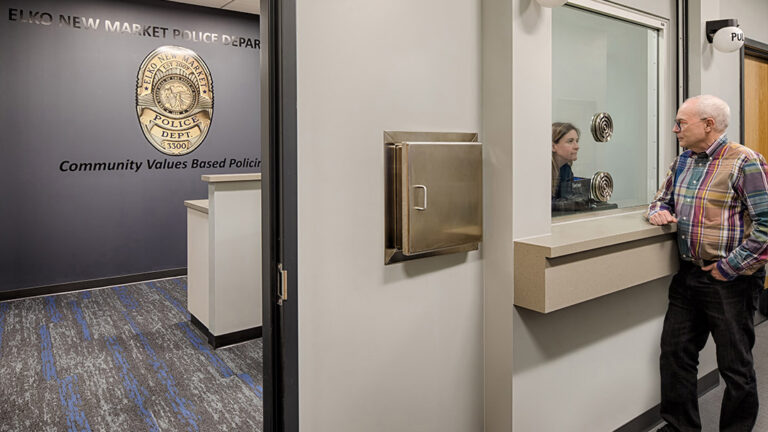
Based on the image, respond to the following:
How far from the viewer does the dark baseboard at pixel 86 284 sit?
149 inches

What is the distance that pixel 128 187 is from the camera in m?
4.21

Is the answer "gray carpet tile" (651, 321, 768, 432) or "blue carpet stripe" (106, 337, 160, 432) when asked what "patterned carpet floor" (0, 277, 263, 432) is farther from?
"gray carpet tile" (651, 321, 768, 432)

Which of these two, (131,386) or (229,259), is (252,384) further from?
(229,259)

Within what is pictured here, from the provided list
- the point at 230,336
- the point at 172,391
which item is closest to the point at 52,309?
the point at 230,336

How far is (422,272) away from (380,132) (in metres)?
0.41

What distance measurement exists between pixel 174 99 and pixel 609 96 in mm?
3456

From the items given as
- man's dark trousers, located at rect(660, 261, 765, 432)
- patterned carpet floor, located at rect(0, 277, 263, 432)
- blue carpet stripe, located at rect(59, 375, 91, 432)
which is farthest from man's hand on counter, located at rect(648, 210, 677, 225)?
blue carpet stripe, located at rect(59, 375, 91, 432)

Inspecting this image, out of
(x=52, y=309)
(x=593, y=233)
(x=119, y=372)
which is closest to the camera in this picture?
(x=593, y=233)

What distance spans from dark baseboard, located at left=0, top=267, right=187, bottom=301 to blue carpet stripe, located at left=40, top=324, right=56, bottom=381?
0.74 meters

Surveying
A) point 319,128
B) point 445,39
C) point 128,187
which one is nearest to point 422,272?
point 319,128

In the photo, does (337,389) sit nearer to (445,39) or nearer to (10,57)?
(445,39)

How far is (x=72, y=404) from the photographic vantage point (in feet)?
7.49

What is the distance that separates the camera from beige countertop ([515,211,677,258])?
5.00 feet

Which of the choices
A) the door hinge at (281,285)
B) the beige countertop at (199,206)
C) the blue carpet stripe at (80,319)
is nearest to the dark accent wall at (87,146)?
the blue carpet stripe at (80,319)
